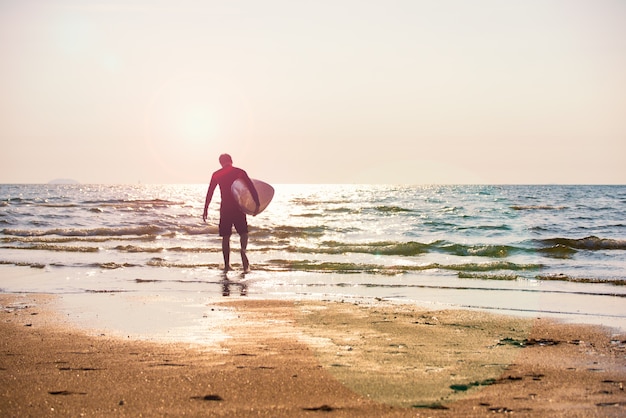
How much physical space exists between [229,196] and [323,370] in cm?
794

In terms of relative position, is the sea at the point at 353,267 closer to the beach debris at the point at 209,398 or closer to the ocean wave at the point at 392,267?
the ocean wave at the point at 392,267

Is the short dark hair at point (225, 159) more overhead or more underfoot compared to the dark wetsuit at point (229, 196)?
more overhead

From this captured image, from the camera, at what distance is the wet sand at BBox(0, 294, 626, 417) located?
3.75 m

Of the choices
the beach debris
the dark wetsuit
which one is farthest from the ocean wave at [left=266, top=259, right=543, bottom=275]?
the beach debris

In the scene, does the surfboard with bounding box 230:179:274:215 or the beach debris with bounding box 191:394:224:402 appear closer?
the beach debris with bounding box 191:394:224:402

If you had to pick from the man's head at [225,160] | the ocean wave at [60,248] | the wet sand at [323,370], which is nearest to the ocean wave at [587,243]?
the man's head at [225,160]

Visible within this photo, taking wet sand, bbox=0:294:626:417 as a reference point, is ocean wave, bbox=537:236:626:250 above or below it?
below

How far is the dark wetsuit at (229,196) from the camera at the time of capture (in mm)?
12133

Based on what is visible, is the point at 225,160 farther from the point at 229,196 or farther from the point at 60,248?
the point at 60,248

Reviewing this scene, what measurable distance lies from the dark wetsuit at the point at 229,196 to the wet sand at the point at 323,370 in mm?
5585

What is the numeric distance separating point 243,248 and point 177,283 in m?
2.24

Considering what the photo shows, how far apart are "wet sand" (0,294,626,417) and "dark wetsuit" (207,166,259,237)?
5.58 metres

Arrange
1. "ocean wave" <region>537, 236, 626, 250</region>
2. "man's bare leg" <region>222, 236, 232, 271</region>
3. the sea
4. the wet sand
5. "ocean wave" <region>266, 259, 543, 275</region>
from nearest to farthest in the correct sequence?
the wet sand → the sea → "man's bare leg" <region>222, 236, 232, 271</region> → "ocean wave" <region>266, 259, 543, 275</region> → "ocean wave" <region>537, 236, 626, 250</region>

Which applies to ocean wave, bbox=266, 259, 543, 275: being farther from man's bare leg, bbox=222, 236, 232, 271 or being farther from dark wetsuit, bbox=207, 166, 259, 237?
dark wetsuit, bbox=207, 166, 259, 237
